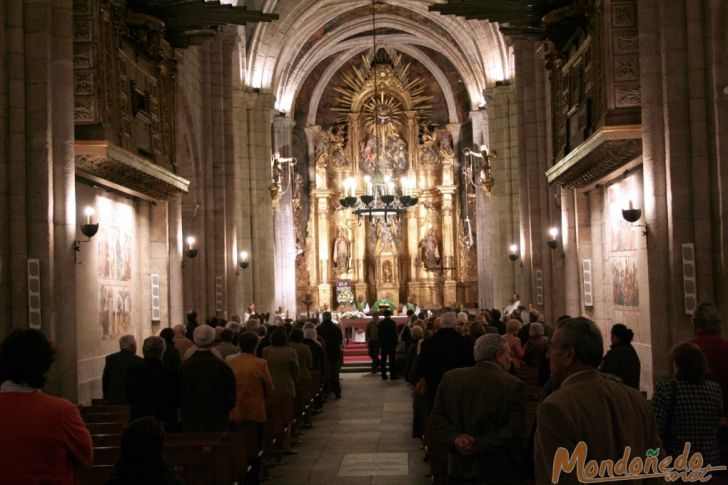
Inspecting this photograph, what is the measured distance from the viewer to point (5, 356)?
4469mm

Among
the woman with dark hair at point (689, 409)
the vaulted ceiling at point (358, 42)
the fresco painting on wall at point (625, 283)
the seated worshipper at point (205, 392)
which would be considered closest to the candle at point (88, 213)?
the seated worshipper at point (205, 392)

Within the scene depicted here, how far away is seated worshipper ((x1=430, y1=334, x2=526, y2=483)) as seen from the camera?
20.1 feet

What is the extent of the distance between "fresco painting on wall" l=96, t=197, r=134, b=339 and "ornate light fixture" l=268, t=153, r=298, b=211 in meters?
15.1

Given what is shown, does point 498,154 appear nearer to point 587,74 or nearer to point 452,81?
point 452,81

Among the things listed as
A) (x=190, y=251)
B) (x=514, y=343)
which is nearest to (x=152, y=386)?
(x=514, y=343)

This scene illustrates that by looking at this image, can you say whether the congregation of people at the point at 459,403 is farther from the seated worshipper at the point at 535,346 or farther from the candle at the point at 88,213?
the candle at the point at 88,213

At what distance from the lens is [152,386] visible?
8664 millimetres

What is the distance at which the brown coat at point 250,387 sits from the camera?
32.4ft

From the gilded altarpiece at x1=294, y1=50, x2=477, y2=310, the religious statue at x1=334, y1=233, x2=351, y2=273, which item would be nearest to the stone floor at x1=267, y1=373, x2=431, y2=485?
the gilded altarpiece at x1=294, y1=50, x2=477, y2=310

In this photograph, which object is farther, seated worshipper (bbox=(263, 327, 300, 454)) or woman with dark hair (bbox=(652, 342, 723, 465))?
seated worshipper (bbox=(263, 327, 300, 454))

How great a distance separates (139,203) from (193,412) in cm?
1102

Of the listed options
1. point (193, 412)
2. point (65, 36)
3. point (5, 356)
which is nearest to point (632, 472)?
point (5, 356)

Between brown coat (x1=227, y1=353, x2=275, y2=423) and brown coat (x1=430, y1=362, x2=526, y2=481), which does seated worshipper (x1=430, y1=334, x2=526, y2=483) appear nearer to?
brown coat (x1=430, y1=362, x2=526, y2=481)

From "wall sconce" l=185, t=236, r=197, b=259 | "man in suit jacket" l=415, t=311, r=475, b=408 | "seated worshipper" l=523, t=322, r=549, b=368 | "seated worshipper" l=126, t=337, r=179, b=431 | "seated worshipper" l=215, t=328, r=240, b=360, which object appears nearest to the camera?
"seated worshipper" l=126, t=337, r=179, b=431
